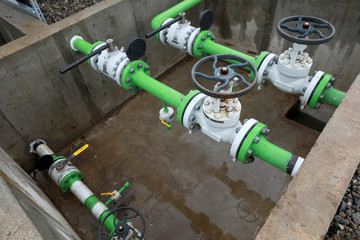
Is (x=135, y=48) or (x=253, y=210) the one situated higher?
(x=135, y=48)

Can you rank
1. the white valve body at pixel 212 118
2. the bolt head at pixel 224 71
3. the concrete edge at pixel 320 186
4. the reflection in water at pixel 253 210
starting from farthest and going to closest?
the reflection in water at pixel 253 210 → the white valve body at pixel 212 118 → the bolt head at pixel 224 71 → the concrete edge at pixel 320 186

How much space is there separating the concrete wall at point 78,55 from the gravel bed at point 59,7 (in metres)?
0.27

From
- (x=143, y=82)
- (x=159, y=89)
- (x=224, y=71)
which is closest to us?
(x=224, y=71)

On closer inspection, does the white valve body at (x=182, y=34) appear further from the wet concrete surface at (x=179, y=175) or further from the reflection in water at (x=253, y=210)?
the reflection in water at (x=253, y=210)

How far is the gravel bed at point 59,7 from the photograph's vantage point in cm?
344

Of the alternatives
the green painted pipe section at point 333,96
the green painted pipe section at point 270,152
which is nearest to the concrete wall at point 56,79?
the green painted pipe section at point 270,152

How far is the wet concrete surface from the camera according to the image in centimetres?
290

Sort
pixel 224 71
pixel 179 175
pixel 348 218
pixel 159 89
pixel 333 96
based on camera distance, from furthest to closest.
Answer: pixel 179 175, pixel 159 89, pixel 333 96, pixel 224 71, pixel 348 218

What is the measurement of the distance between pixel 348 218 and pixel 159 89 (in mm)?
1856

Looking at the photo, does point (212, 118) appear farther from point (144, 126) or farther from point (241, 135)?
point (144, 126)

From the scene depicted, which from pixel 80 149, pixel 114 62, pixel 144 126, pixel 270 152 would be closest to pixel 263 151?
pixel 270 152

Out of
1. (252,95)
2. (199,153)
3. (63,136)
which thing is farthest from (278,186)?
(63,136)

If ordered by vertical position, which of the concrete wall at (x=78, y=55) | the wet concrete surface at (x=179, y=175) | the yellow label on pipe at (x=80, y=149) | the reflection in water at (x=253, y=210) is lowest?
the reflection in water at (x=253, y=210)

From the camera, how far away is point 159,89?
→ 8.55 feet
